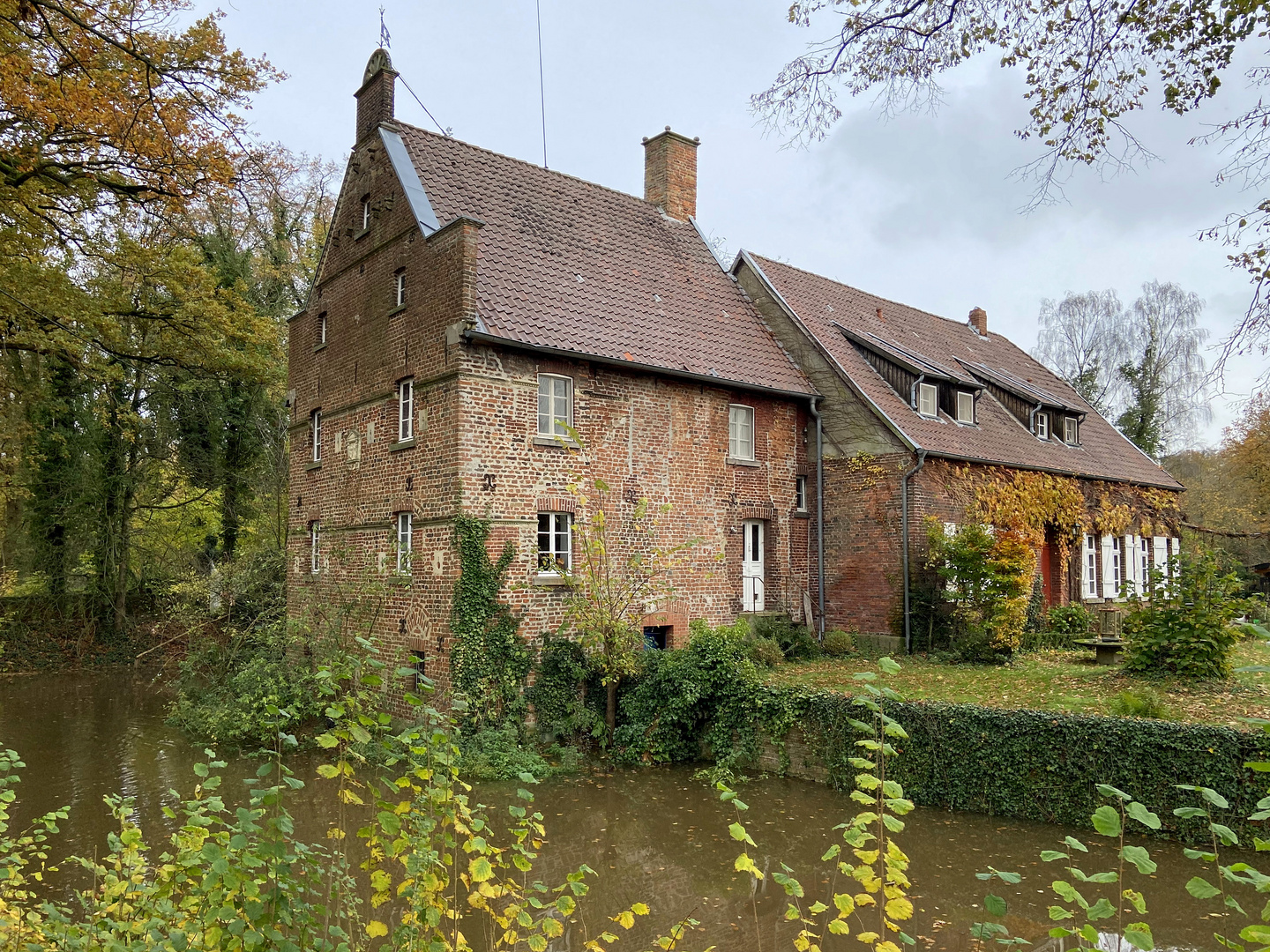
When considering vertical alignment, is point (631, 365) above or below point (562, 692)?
above

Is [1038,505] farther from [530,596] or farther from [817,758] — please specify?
[530,596]

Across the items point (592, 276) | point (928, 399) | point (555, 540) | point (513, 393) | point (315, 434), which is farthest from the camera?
point (928, 399)

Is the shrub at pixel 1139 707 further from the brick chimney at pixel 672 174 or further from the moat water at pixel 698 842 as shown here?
the brick chimney at pixel 672 174

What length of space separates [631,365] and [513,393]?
2329mm

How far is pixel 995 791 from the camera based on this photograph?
10266 millimetres

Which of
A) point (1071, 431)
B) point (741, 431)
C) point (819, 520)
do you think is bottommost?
point (819, 520)

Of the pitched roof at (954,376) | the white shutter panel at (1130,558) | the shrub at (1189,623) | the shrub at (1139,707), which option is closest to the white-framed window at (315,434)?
the pitched roof at (954,376)

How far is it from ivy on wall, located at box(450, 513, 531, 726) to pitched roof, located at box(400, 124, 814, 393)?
3.45m

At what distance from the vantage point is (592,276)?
16.8 meters

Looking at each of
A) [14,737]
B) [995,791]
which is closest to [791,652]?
[995,791]

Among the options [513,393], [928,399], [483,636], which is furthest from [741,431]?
[483,636]

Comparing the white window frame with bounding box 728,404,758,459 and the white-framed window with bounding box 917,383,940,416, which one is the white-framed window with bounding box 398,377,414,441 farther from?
the white-framed window with bounding box 917,383,940,416

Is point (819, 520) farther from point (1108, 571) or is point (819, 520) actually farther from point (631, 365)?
point (1108, 571)

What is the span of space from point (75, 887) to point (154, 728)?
8.84 meters
